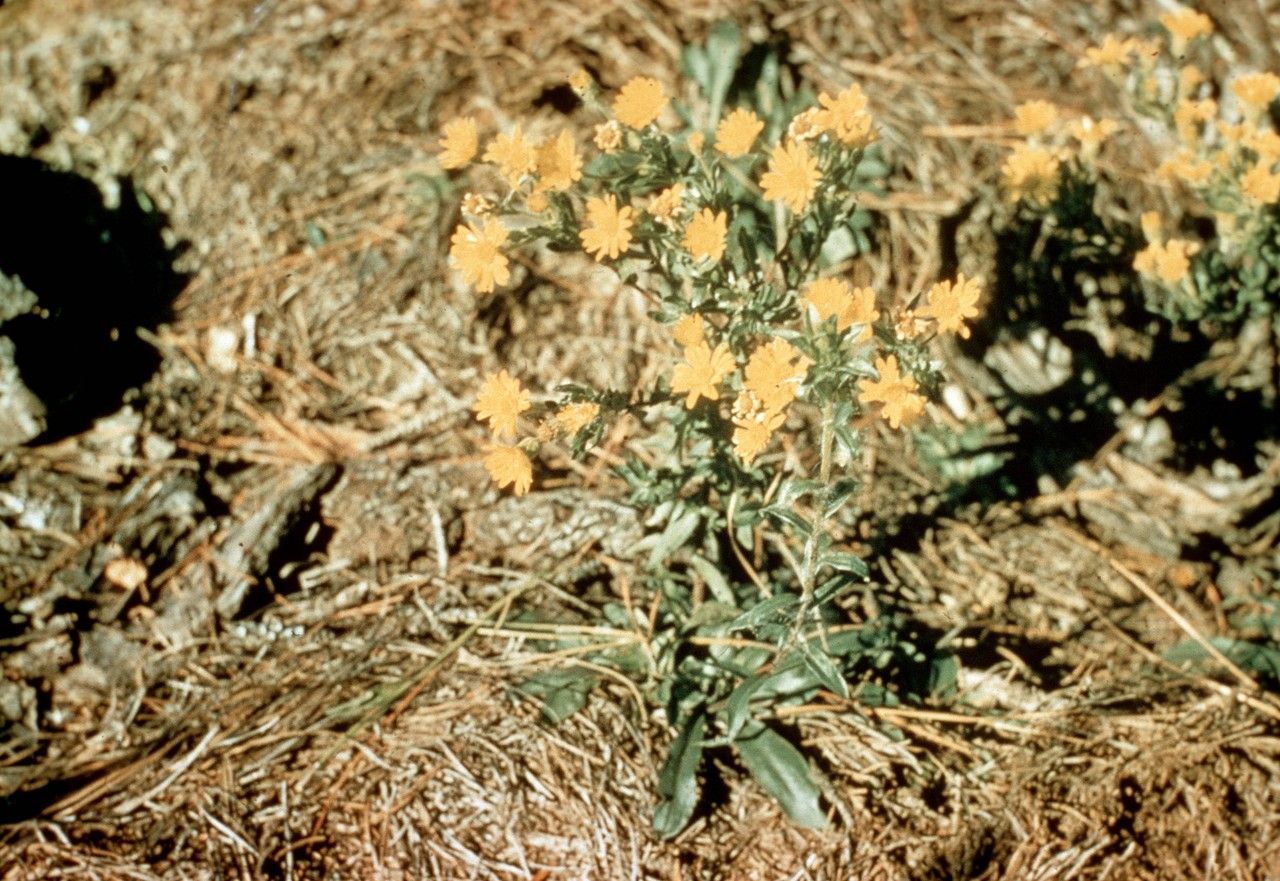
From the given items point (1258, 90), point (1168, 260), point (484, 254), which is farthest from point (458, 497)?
point (1258, 90)

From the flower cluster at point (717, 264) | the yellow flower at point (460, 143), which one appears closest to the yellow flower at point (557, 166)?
the flower cluster at point (717, 264)

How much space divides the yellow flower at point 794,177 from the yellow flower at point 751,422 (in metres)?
0.42

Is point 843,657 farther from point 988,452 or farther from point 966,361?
point 966,361

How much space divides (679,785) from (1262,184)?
6.31 feet

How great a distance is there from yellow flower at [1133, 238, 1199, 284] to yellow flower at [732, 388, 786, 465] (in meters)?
1.28

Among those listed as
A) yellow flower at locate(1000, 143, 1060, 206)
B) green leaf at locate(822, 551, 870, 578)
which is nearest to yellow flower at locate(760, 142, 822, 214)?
green leaf at locate(822, 551, 870, 578)

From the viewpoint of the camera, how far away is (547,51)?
3330mm

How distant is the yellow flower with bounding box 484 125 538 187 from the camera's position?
187 centimetres

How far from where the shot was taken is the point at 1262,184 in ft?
7.45

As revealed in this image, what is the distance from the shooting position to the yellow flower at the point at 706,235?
5.96 ft

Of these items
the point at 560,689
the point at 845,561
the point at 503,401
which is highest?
the point at 503,401

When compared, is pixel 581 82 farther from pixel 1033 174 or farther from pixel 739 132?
pixel 1033 174

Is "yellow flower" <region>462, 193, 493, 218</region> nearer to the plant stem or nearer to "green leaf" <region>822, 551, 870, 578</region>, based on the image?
the plant stem

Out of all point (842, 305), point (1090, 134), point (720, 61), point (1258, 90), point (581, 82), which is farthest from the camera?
point (720, 61)
